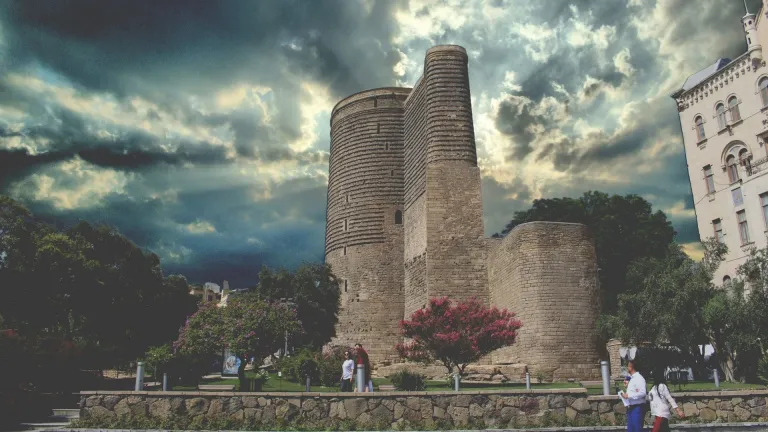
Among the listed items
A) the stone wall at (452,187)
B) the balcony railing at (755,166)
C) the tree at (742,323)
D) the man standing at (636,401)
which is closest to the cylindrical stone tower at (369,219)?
the stone wall at (452,187)

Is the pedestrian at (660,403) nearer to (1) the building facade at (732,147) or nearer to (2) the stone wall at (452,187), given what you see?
(2) the stone wall at (452,187)

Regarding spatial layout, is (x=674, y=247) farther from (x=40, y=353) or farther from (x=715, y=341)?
(x=40, y=353)

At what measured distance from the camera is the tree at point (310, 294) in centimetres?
2986

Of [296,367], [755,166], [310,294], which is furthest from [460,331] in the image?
[755,166]

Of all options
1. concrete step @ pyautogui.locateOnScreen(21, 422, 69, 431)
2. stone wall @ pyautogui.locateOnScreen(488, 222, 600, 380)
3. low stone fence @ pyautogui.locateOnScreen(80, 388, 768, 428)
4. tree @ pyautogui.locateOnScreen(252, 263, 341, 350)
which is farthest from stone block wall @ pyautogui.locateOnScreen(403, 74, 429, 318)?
concrete step @ pyautogui.locateOnScreen(21, 422, 69, 431)

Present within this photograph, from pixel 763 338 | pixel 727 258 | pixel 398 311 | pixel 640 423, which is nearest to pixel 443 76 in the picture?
pixel 398 311

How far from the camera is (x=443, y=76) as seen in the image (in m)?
27.6

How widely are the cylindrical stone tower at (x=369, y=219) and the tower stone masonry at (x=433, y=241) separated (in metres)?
0.05

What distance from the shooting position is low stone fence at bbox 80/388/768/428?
10.2 meters

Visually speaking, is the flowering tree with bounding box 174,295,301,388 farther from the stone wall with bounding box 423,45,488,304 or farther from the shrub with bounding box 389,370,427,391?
the stone wall with bounding box 423,45,488,304

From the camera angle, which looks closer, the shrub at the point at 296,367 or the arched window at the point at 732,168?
the shrub at the point at 296,367

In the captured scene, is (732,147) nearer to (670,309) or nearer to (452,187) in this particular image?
(670,309)

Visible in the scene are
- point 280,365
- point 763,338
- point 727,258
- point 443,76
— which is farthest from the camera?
point 443,76

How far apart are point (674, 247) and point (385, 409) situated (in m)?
15.4
